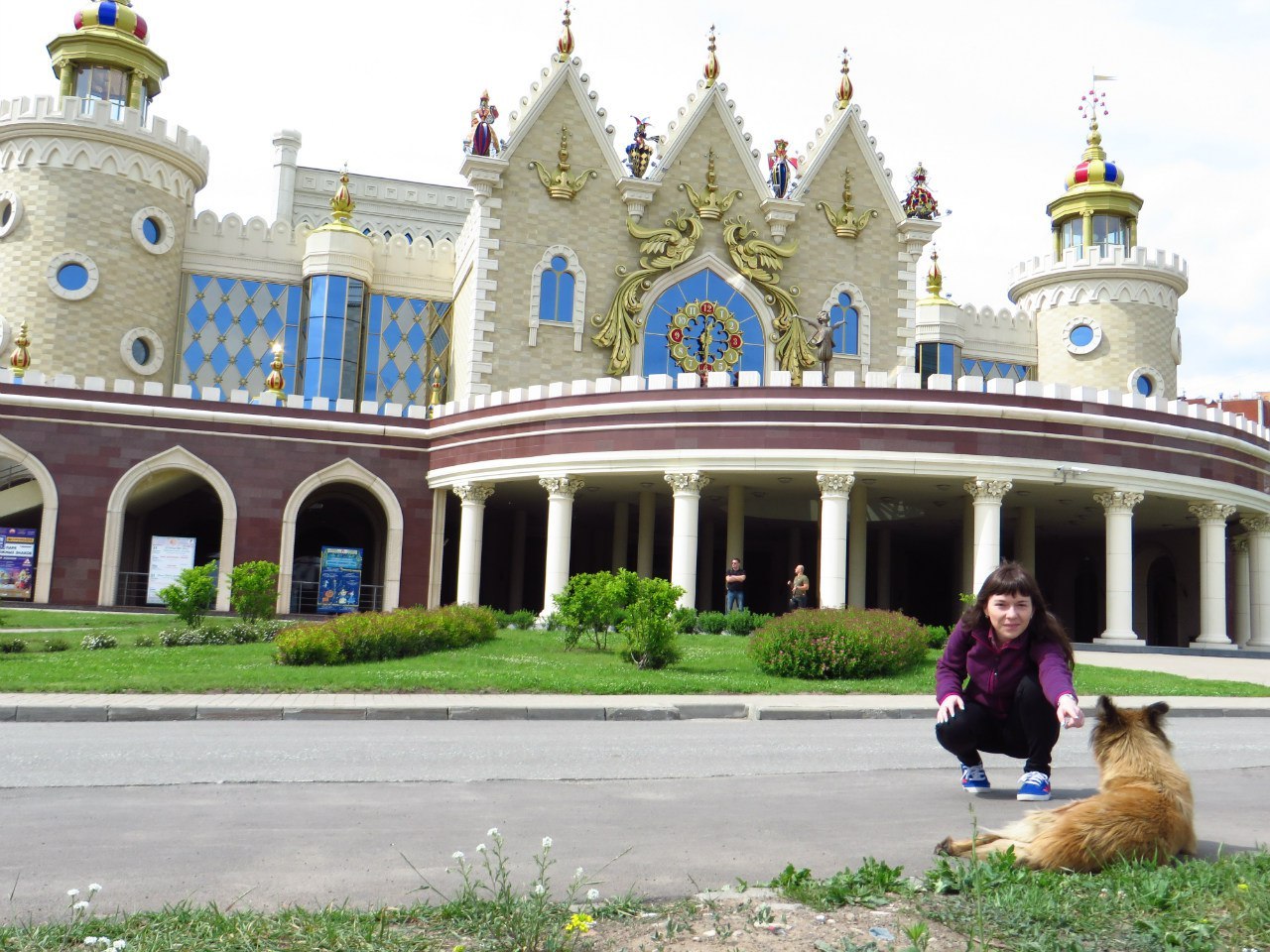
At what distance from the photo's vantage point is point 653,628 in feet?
60.8

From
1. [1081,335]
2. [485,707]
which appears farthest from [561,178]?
[485,707]

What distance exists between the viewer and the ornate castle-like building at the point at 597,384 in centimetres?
2884

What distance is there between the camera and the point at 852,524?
1275 inches

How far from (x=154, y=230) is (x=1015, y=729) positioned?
40352mm

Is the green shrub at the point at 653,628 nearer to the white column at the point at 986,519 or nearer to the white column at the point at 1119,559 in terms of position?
the white column at the point at 986,519

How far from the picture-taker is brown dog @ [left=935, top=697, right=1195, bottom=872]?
5359 mm

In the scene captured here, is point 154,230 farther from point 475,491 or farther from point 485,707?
point 485,707

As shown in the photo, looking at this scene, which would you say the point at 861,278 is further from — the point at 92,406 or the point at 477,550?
the point at 92,406

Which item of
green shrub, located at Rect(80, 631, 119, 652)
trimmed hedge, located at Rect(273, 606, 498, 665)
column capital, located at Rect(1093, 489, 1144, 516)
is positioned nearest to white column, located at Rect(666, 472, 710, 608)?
trimmed hedge, located at Rect(273, 606, 498, 665)

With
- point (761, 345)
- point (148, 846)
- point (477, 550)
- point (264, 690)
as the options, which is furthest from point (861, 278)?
point (148, 846)

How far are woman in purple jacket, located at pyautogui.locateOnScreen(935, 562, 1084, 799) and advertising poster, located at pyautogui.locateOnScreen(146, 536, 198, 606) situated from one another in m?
29.0

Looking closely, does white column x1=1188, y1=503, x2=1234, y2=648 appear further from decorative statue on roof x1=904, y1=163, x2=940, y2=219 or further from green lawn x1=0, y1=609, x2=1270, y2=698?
decorative statue on roof x1=904, y1=163, x2=940, y2=219

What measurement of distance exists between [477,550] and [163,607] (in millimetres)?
9089

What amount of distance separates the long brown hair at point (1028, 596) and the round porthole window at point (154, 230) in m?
39.3
